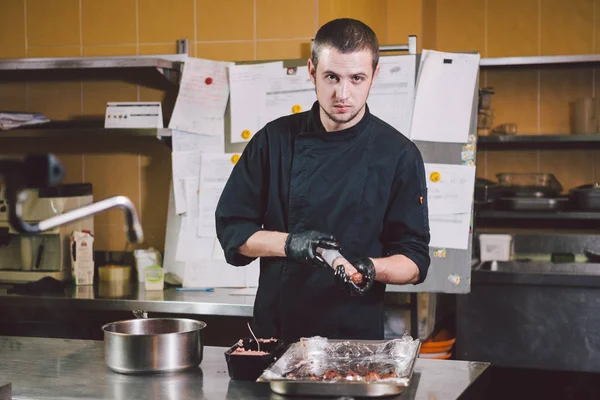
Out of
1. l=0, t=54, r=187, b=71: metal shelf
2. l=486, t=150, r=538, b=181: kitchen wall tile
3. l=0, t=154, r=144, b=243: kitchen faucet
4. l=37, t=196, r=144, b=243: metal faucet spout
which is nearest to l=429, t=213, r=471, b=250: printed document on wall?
l=0, t=54, r=187, b=71: metal shelf

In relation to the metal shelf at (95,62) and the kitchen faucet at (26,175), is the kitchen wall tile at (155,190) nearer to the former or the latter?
the metal shelf at (95,62)

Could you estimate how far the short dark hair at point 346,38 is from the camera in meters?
2.10

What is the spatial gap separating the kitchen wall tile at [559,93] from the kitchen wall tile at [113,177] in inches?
98.6

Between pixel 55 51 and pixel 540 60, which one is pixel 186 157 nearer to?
pixel 55 51

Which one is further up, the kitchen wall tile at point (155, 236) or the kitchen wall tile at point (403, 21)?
the kitchen wall tile at point (403, 21)

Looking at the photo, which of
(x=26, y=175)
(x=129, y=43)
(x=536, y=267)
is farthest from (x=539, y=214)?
(x=26, y=175)

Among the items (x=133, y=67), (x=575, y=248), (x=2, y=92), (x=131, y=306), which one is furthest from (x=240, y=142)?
(x=575, y=248)

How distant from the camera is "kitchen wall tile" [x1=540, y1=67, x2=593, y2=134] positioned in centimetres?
476

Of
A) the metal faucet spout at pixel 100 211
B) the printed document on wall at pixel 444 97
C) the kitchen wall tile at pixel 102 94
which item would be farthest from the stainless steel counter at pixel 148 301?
the metal faucet spout at pixel 100 211

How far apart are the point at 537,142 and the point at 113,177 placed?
2.34 meters

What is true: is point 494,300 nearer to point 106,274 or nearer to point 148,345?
point 106,274

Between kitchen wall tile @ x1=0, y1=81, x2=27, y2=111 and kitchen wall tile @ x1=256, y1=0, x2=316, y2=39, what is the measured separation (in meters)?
1.29

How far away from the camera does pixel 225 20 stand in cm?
373

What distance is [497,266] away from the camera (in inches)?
173
